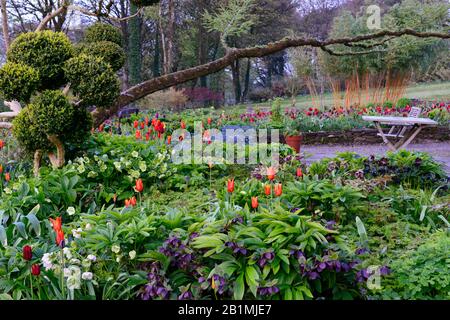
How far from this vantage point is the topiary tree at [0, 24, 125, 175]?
12.3 ft

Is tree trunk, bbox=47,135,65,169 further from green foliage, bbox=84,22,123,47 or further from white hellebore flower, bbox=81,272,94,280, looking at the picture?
white hellebore flower, bbox=81,272,94,280

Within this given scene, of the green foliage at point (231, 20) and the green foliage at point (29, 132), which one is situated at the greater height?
the green foliage at point (231, 20)

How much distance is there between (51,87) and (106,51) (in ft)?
2.34

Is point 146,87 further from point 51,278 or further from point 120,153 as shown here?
point 51,278

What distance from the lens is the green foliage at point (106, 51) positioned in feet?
14.7

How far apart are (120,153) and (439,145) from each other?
6589mm

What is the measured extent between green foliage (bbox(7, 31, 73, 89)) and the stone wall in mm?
5803

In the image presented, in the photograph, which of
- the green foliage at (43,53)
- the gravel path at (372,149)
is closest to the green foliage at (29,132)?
the green foliage at (43,53)

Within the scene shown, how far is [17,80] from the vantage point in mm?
3680

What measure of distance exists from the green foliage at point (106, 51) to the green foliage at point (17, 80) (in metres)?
0.78

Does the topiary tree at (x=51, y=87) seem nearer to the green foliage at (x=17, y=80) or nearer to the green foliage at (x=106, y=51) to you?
the green foliage at (x=17, y=80)

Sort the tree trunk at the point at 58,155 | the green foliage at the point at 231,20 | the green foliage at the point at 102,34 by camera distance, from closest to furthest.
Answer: the tree trunk at the point at 58,155 → the green foliage at the point at 102,34 → the green foliage at the point at 231,20
